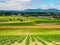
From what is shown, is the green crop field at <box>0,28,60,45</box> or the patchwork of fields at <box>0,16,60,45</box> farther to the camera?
the patchwork of fields at <box>0,16,60,45</box>

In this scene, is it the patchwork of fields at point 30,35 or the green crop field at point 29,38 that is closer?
the green crop field at point 29,38

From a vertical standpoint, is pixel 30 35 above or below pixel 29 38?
below

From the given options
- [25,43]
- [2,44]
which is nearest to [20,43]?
[25,43]

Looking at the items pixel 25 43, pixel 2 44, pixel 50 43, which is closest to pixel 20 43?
pixel 25 43

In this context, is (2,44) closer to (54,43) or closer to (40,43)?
(40,43)

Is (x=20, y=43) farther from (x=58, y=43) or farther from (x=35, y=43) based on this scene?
(x=58, y=43)

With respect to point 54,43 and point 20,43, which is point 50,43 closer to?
point 54,43

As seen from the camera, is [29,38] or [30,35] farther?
[30,35]

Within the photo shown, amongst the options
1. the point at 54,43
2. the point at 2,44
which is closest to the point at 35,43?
the point at 54,43
